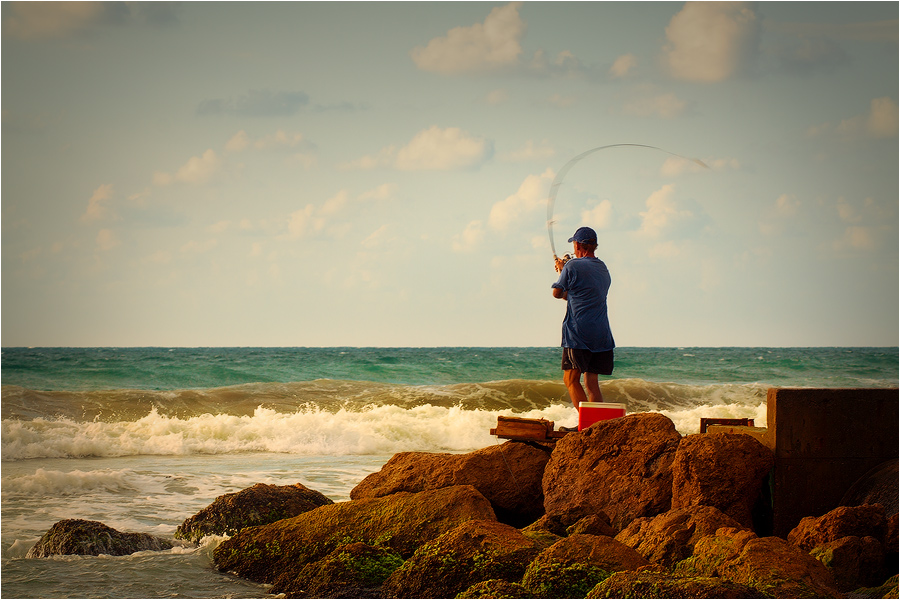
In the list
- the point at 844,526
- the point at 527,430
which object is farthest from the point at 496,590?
the point at 527,430

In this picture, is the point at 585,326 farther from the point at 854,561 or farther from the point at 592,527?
the point at 854,561

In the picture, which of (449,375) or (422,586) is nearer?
(422,586)

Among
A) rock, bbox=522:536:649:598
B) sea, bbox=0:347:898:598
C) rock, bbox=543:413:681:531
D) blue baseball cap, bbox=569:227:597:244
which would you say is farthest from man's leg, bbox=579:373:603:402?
sea, bbox=0:347:898:598

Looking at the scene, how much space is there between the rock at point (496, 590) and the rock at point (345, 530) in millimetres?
777

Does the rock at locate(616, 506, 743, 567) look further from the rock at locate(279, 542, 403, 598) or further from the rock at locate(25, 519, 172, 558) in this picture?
the rock at locate(25, 519, 172, 558)

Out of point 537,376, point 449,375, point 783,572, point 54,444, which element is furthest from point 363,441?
point 537,376

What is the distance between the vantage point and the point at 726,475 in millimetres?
4066

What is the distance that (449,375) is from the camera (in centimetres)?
2144

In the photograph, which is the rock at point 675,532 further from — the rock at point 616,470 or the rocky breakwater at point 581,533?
the rock at point 616,470

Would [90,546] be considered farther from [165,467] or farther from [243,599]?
[165,467]

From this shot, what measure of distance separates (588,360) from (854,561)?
2024 millimetres

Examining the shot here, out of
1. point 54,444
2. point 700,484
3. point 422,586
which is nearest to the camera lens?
point 422,586

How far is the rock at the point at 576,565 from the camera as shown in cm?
329

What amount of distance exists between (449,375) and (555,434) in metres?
16.5
